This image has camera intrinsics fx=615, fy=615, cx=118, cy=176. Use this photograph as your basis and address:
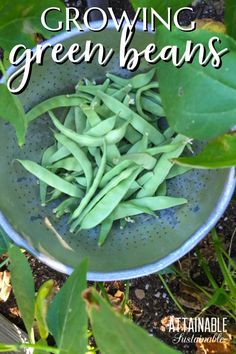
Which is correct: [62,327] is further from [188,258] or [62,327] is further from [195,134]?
[188,258]

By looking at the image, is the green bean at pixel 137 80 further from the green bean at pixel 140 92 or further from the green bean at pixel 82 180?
the green bean at pixel 82 180

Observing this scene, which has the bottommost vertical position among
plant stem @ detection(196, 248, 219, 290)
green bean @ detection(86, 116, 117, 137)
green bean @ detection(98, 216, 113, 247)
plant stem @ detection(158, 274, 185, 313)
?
plant stem @ detection(158, 274, 185, 313)

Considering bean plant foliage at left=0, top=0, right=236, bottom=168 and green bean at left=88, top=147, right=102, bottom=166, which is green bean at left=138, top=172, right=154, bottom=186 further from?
bean plant foliage at left=0, top=0, right=236, bottom=168

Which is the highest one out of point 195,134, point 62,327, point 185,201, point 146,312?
point 195,134

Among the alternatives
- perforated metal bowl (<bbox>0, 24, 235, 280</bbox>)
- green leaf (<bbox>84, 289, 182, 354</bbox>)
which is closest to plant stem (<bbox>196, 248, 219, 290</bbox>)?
perforated metal bowl (<bbox>0, 24, 235, 280</bbox>)

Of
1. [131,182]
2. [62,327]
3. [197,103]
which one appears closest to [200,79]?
[197,103]

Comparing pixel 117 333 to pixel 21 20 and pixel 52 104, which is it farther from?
pixel 52 104

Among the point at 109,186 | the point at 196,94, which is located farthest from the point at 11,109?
the point at 109,186
